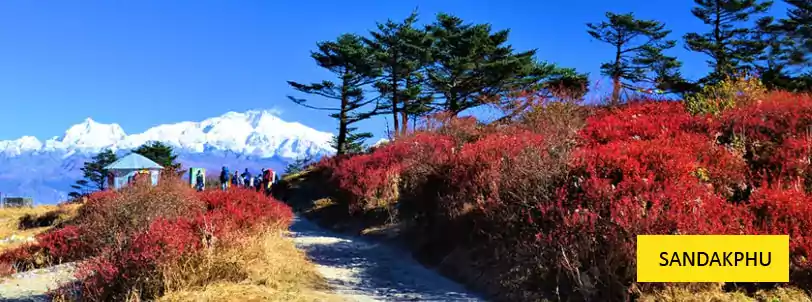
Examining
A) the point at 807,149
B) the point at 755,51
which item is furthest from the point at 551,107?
the point at 755,51

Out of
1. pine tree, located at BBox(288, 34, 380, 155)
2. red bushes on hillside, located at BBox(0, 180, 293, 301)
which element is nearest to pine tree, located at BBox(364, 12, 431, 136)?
pine tree, located at BBox(288, 34, 380, 155)

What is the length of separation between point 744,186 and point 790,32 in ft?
88.9

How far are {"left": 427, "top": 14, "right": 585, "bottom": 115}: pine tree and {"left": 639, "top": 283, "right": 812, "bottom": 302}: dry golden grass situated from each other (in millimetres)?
22830

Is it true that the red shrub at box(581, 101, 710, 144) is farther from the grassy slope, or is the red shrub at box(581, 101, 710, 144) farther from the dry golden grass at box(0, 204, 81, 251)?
the dry golden grass at box(0, 204, 81, 251)

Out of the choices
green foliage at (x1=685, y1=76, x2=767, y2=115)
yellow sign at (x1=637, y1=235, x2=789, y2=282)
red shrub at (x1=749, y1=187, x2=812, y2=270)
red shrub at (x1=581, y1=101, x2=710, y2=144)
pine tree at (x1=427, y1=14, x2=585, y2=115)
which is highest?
pine tree at (x1=427, y1=14, x2=585, y2=115)

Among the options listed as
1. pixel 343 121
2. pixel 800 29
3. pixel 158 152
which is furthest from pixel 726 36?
pixel 158 152

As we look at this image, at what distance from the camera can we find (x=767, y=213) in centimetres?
572

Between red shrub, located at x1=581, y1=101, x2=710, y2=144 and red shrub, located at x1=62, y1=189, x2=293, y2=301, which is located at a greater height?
red shrub, located at x1=581, y1=101, x2=710, y2=144

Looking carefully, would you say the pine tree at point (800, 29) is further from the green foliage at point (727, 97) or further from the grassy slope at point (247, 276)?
the grassy slope at point (247, 276)

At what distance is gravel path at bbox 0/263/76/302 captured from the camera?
735 centimetres

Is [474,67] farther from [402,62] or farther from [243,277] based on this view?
[243,277]

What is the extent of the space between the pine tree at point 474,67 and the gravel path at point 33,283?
21.3 meters

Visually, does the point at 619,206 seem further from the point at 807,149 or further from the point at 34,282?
the point at 34,282

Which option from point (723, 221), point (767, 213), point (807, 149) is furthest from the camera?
point (807, 149)
